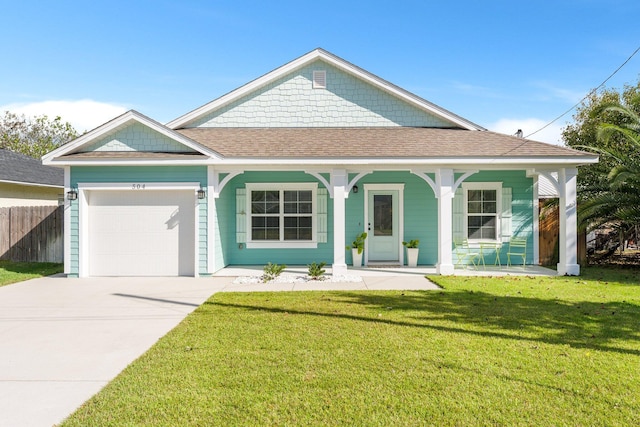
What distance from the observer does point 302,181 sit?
11422 mm

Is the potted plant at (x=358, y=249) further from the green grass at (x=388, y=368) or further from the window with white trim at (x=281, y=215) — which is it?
the green grass at (x=388, y=368)

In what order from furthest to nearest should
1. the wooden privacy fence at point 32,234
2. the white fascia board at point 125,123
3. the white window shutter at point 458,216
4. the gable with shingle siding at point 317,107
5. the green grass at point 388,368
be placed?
the wooden privacy fence at point 32,234, the gable with shingle siding at point 317,107, the white window shutter at point 458,216, the white fascia board at point 125,123, the green grass at point 388,368

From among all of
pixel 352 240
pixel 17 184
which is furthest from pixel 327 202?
pixel 17 184

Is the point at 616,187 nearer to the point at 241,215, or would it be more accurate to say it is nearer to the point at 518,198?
the point at 518,198

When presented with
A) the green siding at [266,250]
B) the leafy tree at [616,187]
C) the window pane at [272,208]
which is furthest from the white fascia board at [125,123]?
the leafy tree at [616,187]

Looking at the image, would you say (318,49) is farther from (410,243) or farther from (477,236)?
(477,236)

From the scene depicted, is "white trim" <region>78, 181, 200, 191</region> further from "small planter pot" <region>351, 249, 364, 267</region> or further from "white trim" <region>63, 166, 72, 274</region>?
"small planter pot" <region>351, 249, 364, 267</region>

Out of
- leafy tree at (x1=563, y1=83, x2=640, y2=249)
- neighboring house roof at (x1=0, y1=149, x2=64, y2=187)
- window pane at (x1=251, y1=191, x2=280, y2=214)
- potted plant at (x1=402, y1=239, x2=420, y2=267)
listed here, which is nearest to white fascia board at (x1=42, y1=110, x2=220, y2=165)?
window pane at (x1=251, y1=191, x2=280, y2=214)

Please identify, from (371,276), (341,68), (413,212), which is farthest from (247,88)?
(371,276)

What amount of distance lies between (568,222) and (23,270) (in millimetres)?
13920

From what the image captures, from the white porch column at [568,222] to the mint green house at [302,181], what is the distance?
31mm

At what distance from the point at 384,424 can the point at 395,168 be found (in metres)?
7.56

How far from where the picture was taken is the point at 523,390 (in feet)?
11.2

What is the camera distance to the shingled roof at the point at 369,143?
9.55 metres
